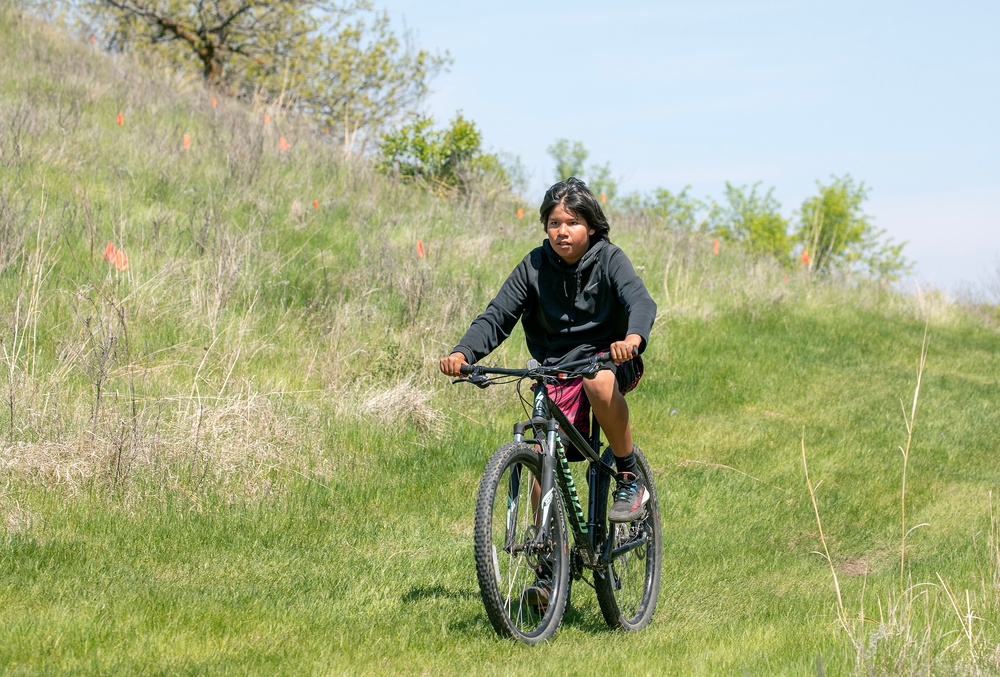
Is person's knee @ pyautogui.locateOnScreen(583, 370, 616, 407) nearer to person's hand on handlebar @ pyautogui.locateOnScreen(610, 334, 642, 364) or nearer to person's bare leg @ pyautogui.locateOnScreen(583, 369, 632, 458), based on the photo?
person's bare leg @ pyautogui.locateOnScreen(583, 369, 632, 458)

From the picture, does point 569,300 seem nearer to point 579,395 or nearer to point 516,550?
point 579,395

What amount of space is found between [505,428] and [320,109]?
17.3 meters

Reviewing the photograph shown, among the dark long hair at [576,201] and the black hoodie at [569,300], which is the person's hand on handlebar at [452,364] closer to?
the black hoodie at [569,300]

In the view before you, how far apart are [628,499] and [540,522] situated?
69cm

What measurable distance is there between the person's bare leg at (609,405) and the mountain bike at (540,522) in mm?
126

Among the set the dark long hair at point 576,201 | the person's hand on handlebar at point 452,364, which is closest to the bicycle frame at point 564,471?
the person's hand on handlebar at point 452,364

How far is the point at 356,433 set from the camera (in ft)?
26.7

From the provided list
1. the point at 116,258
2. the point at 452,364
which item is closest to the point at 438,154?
the point at 116,258

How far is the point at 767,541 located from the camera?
759cm

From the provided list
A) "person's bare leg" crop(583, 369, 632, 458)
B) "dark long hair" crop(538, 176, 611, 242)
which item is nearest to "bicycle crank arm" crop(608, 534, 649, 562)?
"person's bare leg" crop(583, 369, 632, 458)

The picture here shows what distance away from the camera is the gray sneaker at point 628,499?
17.5 ft

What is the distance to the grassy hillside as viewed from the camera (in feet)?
16.2

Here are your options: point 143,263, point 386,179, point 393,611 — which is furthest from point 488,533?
point 386,179

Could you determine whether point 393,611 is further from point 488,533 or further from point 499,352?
point 499,352
